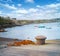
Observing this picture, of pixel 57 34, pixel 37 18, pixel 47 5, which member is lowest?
pixel 57 34

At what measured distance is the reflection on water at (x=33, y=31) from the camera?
157 cm

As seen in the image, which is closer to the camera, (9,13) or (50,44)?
(50,44)

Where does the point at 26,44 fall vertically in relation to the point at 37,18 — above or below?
below

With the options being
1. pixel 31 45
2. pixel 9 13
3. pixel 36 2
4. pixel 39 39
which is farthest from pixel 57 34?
pixel 9 13

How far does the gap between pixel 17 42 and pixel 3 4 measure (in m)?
0.48

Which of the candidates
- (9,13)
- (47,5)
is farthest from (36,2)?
(9,13)

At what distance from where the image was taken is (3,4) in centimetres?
163

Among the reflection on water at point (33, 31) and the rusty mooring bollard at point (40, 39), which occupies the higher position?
the reflection on water at point (33, 31)

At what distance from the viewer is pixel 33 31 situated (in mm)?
1592

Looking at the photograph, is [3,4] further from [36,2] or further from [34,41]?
[34,41]

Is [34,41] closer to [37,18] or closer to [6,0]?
[37,18]

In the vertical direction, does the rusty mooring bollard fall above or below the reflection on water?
below

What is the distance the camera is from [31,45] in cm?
155

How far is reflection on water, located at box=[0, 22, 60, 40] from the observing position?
1571 millimetres
